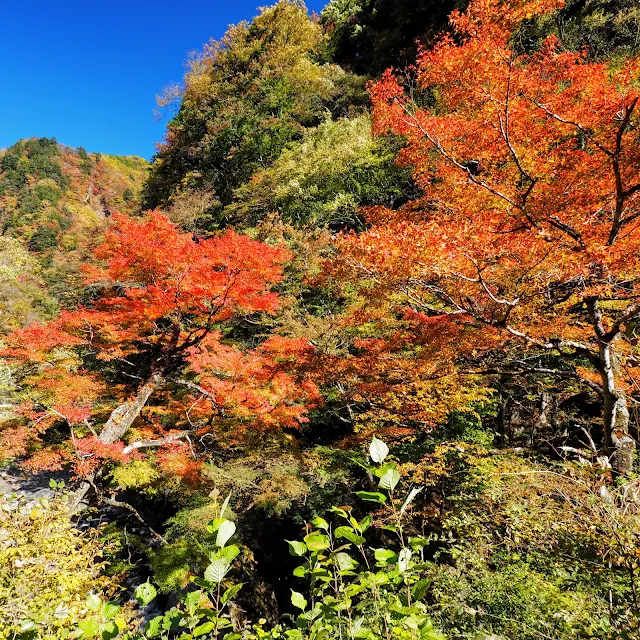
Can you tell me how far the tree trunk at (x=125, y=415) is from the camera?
8883 millimetres

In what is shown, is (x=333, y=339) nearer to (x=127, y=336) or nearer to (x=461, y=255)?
(x=127, y=336)

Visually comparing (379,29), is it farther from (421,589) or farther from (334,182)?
(421,589)

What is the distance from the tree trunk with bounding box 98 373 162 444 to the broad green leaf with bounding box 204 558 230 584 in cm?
937

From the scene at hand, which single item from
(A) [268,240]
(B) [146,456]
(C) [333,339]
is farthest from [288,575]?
(A) [268,240]

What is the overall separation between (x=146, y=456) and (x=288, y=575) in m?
5.35

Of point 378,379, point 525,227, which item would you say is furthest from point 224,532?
point 378,379

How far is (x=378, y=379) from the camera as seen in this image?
329 inches

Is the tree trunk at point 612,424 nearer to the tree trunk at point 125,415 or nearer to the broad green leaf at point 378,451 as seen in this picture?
the broad green leaf at point 378,451

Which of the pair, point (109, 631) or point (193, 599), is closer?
point (109, 631)

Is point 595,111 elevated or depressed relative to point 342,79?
depressed

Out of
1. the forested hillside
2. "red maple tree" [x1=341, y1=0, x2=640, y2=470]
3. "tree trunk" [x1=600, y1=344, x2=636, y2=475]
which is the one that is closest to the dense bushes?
the forested hillside

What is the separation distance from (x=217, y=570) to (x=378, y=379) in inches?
300

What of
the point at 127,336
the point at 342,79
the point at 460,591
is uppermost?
the point at 342,79

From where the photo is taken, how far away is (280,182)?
18.6 meters
